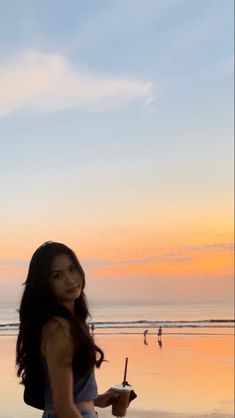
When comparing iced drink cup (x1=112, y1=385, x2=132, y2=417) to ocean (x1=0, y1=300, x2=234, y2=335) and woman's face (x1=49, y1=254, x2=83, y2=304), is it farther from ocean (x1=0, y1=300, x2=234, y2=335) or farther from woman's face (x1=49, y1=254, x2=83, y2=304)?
ocean (x1=0, y1=300, x2=234, y2=335)

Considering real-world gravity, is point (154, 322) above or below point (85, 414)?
below

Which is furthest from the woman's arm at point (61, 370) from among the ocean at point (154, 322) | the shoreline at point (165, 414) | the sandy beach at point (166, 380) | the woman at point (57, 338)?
the ocean at point (154, 322)

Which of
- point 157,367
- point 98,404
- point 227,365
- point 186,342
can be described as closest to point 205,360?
point 227,365

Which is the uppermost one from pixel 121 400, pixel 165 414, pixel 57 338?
pixel 57 338

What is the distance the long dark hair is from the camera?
2520mm

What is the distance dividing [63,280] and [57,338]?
9.0 inches

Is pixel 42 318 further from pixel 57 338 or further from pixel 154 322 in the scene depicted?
pixel 154 322

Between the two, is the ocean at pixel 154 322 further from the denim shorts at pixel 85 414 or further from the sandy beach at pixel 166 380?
the denim shorts at pixel 85 414

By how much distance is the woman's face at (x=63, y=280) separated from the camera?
8.50ft

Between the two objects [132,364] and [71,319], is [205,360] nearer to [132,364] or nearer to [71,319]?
[132,364]

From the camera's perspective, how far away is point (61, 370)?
2463 millimetres

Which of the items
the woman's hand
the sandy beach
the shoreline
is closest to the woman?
the woman's hand

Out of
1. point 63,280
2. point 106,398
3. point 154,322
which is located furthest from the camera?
point 154,322

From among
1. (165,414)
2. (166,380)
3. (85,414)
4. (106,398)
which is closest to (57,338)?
(85,414)
